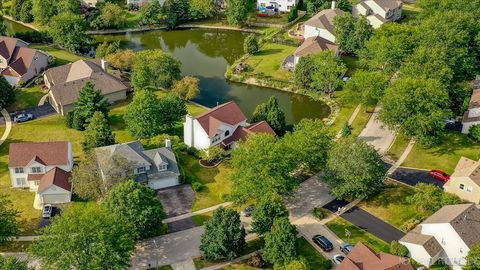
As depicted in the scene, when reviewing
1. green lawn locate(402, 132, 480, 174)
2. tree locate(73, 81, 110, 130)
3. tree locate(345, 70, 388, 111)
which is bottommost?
green lawn locate(402, 132, 480, 174)

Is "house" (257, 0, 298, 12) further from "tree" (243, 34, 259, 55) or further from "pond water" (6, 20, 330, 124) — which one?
"tree" (243, 34, 259, 55)

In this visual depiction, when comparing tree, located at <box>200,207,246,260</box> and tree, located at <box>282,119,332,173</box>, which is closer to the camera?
tree, located at <box>200,207,246,260</box>

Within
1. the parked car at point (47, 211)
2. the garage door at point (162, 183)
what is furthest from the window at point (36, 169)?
the garage door at point (162, 183)

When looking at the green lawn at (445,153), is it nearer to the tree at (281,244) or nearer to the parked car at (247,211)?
the parked car at (247,211)

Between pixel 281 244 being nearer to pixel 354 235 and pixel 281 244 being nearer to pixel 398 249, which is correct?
pixel 354 235

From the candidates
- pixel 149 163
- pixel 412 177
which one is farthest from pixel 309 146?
pixel 149 163

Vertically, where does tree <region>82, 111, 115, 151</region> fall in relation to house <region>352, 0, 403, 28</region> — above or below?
below

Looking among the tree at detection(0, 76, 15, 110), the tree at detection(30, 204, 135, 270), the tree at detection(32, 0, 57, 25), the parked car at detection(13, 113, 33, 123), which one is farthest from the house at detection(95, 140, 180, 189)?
the tree at detection(32, 0, 57, 25)
